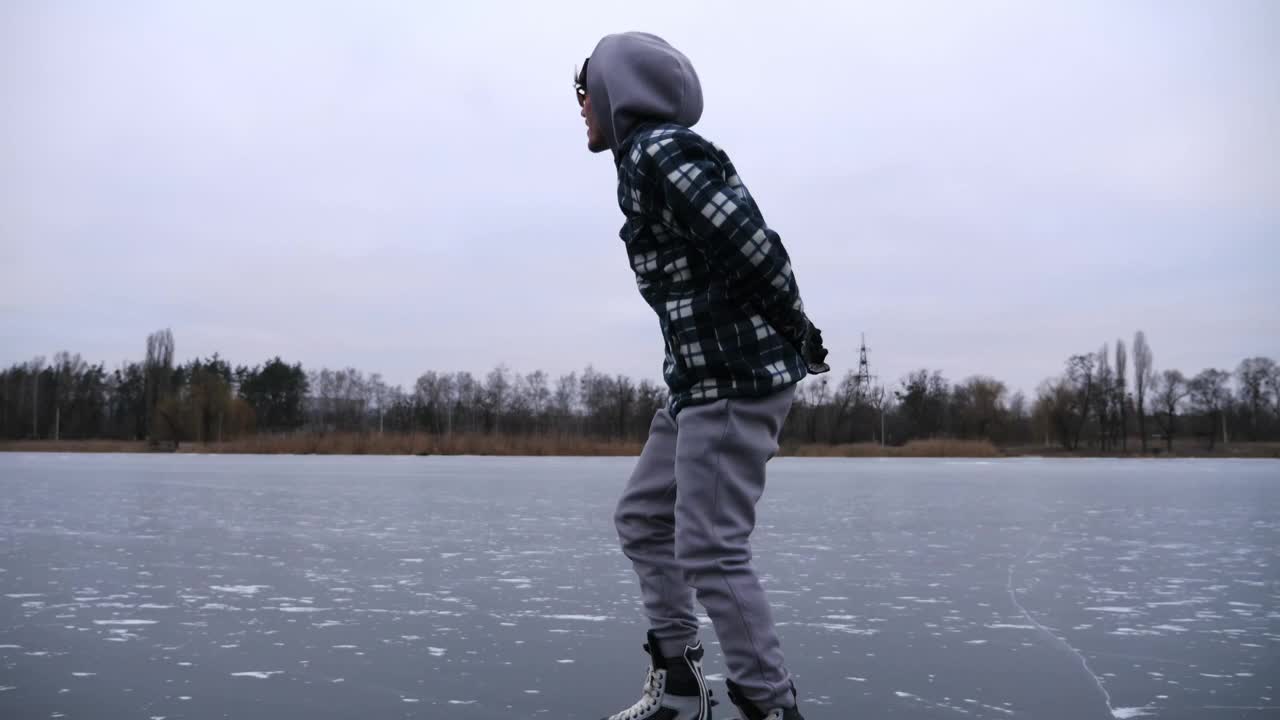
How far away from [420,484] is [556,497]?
301 centimetres

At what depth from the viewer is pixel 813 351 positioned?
1780mm

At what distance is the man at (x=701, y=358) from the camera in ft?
5.27

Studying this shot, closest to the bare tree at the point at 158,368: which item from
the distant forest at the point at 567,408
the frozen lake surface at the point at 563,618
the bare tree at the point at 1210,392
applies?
the distant forest at the point at 567,408

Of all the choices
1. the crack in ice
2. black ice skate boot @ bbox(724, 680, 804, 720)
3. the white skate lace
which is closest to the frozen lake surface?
the crack in ice

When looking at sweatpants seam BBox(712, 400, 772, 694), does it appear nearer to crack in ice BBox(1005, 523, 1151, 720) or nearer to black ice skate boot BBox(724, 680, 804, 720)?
black ice skate boot BBox(724, 680, 804, 720)

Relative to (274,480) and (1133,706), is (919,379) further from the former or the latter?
(1133,706)

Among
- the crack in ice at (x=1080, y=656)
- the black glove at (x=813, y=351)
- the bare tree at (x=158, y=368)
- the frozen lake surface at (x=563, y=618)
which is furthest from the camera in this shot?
the bare tree at (x=158, y=368)

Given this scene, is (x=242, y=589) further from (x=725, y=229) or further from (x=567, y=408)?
(x=567, y=408)

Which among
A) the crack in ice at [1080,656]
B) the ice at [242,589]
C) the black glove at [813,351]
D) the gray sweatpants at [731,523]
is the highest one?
the black glove at [813,351]

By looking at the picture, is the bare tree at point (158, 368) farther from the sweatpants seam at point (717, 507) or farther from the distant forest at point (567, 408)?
the sweatpants seam at point (717, 507)

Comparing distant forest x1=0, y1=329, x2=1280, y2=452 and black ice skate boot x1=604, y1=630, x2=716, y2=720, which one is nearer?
black ice skate boot x1=604, y1=630, x2=716, y2=720

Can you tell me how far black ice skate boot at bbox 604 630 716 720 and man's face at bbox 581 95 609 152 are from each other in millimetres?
1035

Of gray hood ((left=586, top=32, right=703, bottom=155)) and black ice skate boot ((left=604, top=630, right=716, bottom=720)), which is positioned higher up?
gray hood ((left=586, top=32, right=703, bottom=155))

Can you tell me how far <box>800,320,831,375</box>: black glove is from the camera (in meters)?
1.75
